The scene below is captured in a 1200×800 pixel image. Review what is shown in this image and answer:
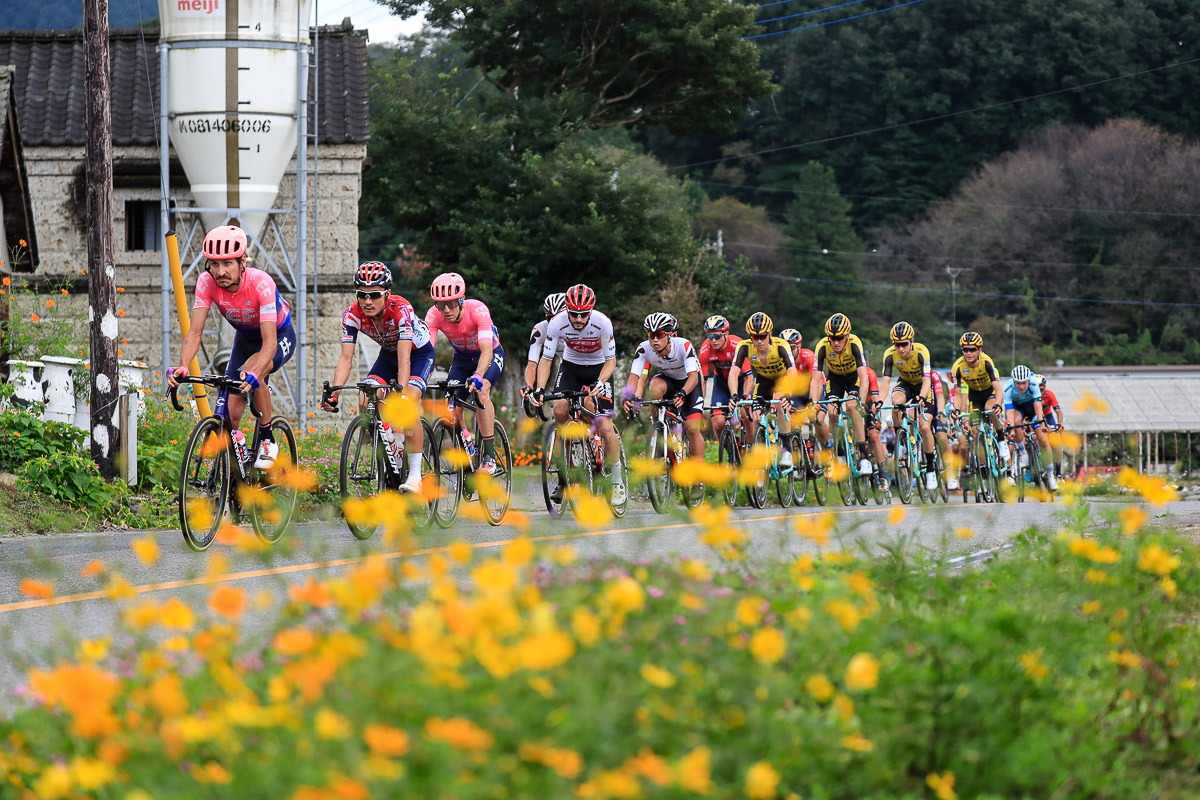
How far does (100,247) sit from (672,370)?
18.7 ft

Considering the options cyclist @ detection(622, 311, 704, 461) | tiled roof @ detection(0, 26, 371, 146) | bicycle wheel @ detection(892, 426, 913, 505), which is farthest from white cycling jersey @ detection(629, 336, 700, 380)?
tiled roof @ detection(0, 26, 371, 146)

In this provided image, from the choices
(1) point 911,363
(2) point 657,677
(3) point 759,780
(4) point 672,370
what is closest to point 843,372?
(1) point 911,363

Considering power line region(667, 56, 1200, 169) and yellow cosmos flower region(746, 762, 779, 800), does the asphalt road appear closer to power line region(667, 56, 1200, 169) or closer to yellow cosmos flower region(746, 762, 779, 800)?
yellow cosmos flower region(746, 762, 779, 800)

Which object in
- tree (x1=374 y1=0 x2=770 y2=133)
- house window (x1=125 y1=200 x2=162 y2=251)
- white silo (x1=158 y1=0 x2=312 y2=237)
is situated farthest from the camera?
tree (x1=374 y1=0 x2=770 y2=133)

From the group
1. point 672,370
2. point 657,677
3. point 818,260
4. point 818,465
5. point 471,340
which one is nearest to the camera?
point 657,677

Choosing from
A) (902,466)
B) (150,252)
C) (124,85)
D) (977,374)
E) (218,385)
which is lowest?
(902,466)

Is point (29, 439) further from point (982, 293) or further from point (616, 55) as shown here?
point (982, 293)

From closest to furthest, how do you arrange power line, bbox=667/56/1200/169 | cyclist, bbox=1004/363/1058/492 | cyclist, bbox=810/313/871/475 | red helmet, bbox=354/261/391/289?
1. red helmet, bbox=354/261/391/289
2. cyclist, bbox=810/313/871/475
3. cyclist, bbox=1004/363/1058/492
4. power line, bbox=667/56/1200/169

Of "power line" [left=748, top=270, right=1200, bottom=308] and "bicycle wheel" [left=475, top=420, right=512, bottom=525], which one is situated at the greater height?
"power line" [left=748, top=270, right=1200, bottom=308]

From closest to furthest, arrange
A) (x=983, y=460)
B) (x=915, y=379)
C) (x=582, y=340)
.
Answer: (x=582, y=340) < (x=915, y=379) < (x=983, y=460)

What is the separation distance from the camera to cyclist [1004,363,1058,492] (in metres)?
22.0

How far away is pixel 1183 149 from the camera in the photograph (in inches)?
2689

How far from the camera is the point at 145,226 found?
92.4 ft

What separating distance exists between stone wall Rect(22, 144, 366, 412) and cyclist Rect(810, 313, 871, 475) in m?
10.8
